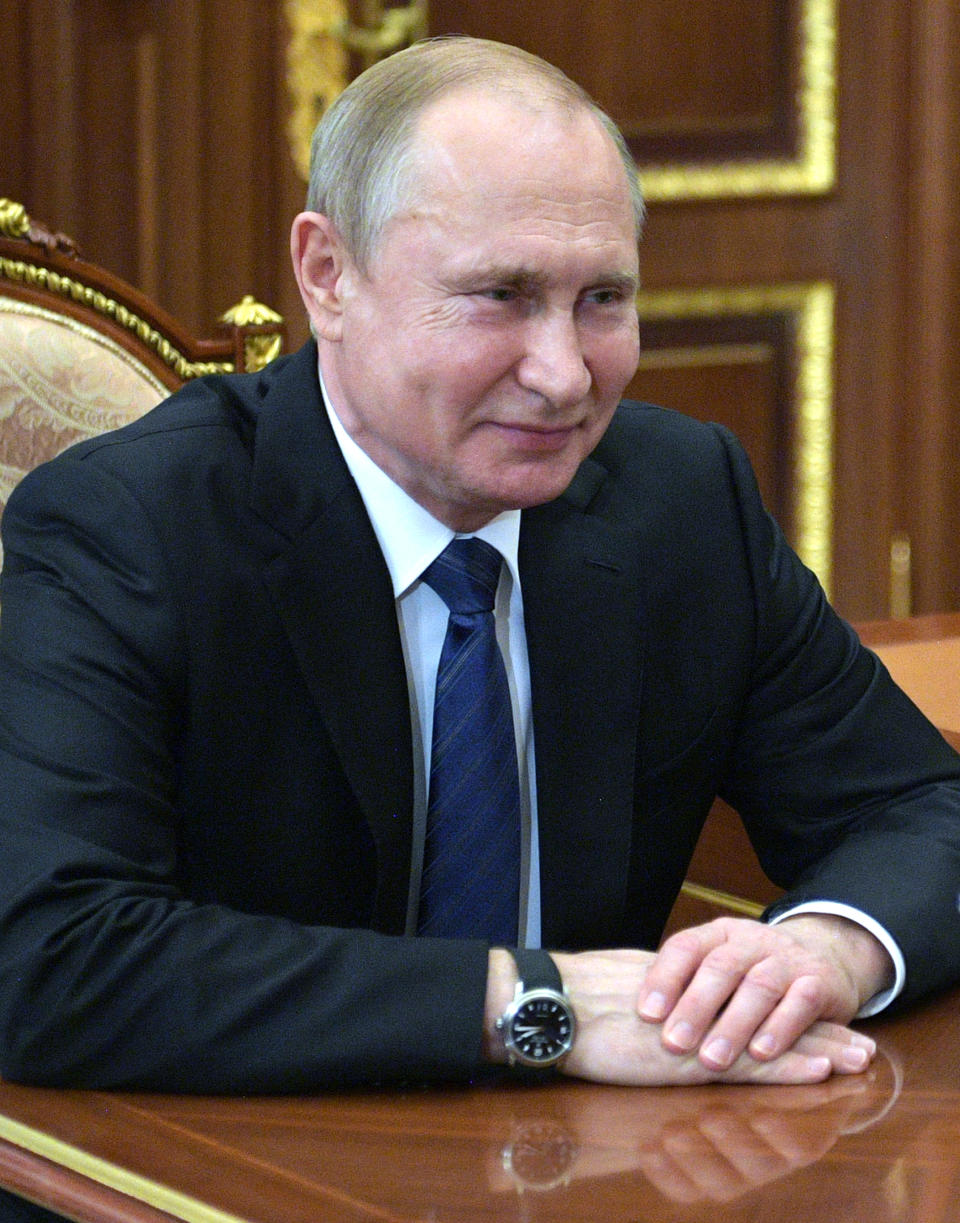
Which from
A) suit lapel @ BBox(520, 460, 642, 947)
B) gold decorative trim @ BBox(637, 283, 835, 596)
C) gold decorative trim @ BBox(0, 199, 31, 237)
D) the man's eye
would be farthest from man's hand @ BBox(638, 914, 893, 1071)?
gold decorative trim @ BBox(637, 283, 835, 596)

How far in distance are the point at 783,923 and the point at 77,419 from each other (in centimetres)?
86

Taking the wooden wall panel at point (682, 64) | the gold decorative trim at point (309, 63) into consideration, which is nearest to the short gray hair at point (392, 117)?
the gold decorative trim at point (309, 63)

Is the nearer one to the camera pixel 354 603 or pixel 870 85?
pixel 354 603

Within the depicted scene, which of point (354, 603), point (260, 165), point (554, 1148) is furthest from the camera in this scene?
point (260, 165)

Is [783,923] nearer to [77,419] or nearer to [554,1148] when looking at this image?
[554,1148]

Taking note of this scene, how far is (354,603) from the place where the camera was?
1.48m

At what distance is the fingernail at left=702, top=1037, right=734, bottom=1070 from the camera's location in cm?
118

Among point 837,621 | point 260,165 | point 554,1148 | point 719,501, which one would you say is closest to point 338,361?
point 719,501

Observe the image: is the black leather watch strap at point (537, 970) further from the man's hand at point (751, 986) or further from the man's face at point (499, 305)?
the man's face at point (499, 305)

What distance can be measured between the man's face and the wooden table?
498 mm

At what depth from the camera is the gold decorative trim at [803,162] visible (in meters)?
3.69

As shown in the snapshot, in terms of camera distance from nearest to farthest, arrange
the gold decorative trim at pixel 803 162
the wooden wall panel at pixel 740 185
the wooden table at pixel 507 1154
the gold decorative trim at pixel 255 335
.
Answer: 1. the wooden table at pixel 507 1154
2. the gold decorative trim at pixel 255 335
3. the wooden wall panel at pixel 740 185
4. the gold decorative trim at pixel 803 162

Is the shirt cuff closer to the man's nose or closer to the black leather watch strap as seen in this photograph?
the black leather watch strap

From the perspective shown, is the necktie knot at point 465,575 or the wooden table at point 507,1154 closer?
the wooden table at point 507,1154
